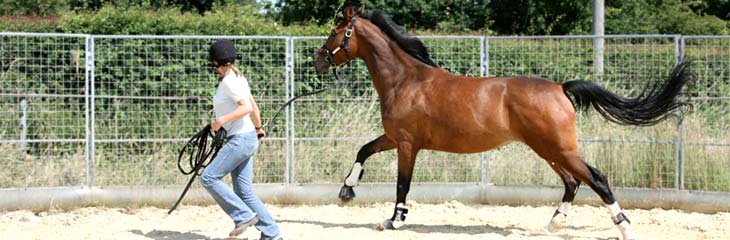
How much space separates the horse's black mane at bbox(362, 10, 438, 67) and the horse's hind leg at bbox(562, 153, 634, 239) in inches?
68.6

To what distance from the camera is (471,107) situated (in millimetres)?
8125

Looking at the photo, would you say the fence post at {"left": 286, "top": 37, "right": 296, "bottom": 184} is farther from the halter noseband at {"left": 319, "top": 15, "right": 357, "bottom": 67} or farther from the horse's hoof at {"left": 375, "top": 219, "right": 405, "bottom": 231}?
the horse's hoof at {"left": 375, "top": 219, "right": 405, "bottom": 231}

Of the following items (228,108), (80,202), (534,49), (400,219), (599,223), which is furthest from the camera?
(534,49)

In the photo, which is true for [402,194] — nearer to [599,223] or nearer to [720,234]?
[599,223]

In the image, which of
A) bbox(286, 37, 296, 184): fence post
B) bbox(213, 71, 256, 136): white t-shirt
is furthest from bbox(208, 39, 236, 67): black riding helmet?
bbox(286, 37, 296, 184): fence post

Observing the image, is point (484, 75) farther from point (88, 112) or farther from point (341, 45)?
point (88, 112)

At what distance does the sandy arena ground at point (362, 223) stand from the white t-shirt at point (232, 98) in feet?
4.09

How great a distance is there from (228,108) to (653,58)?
535 centimetres

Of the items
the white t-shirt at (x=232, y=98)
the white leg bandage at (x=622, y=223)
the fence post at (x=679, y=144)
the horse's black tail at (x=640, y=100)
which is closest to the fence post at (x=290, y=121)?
the white t-shirt at (x=232, y=98)

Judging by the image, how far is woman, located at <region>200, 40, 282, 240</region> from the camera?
6.81m

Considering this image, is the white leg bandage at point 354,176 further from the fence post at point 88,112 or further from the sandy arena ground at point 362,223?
the fence post at point 88,112

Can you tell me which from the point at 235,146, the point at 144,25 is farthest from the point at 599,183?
the point at 144,25

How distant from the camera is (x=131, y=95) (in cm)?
1037

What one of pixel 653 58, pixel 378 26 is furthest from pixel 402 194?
pixel 653 58
